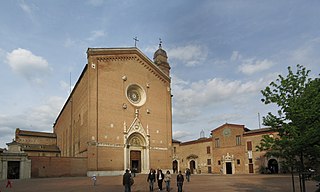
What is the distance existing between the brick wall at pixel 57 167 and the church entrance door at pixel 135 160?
24.7ft

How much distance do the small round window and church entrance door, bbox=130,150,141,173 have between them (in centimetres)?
712

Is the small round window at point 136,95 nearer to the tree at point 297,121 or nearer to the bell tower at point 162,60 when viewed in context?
the bell tower at point 162,60

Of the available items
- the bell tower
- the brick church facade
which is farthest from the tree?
the bell tower

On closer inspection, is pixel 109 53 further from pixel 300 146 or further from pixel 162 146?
pixel 300 146

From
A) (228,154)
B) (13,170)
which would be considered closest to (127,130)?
(13,170)

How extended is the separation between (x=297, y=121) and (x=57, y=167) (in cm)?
2938

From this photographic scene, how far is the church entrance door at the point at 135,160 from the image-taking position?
40.4 m

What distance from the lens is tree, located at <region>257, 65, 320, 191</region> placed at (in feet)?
39.4

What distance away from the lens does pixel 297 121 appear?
12445mm

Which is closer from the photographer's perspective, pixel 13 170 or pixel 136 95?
A: pixel 13 170

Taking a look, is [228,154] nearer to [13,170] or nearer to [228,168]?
[228,168]


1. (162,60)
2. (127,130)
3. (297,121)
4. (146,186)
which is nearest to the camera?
(297,121)

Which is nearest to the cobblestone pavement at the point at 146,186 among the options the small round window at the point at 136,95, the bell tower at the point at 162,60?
the small round window at the point at 136,95

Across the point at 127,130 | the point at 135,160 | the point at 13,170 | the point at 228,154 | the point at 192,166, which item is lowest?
the point at 192,166
